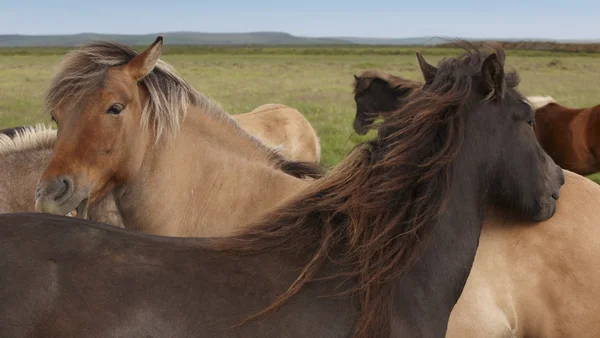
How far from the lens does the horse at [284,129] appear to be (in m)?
7.95

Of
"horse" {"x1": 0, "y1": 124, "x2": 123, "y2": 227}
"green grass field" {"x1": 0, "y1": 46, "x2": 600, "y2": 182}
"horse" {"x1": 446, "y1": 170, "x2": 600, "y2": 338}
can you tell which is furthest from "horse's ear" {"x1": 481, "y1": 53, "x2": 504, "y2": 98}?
"green grass field" {"x1": 0, "y1": 46, "x2": 600, "y2": 182}

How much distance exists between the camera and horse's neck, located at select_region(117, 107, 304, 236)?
3.54 m

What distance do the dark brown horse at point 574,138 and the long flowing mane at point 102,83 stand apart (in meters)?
7.64

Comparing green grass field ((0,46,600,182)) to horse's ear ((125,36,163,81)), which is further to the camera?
green grass field ((0,46,600,182))

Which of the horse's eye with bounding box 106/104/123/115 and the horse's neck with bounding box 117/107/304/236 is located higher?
the horse's eye with bounding box 106/104/123/115

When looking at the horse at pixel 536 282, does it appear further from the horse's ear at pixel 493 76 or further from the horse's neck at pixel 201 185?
the horse's neck at pixel 201 185

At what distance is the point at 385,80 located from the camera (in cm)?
1123

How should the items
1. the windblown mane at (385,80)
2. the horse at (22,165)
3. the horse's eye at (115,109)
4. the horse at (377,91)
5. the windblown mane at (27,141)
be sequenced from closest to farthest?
the horse's eye at (115,109) < the horse at (22,165) < the windblown mane at (27,141) < the windblown mane at (385,80) < the horse at (377,91)

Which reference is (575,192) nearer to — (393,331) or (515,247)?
(515,247)

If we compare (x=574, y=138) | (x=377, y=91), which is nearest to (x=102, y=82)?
A: (x=574, y=138)

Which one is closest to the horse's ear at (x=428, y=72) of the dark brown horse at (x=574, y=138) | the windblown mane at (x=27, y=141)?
the windblown mane at (x=27, y=141)

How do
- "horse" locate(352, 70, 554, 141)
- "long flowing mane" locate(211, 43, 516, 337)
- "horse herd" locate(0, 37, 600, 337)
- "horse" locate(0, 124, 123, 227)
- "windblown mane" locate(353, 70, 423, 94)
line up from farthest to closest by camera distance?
"horse" locate(352, 70, 554, 141) < "windblown mane" locate(353, 70, 423, 94) < "horse" locate(0, 124, 123, 227) < "long flowing mane" locate(211, 43, 516, 337) < "horse herd" locate(0, 37, 600, 337)

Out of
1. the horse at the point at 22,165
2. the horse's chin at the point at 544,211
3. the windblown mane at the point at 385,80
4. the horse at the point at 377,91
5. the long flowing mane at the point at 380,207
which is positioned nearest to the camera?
the long flowing mane at the point at 380,207

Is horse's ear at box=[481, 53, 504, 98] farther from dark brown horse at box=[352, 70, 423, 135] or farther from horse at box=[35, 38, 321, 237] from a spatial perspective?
dark brown horse at box=[352, 70, 423, 135]
